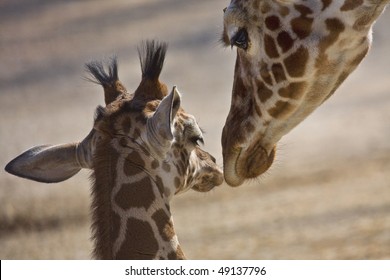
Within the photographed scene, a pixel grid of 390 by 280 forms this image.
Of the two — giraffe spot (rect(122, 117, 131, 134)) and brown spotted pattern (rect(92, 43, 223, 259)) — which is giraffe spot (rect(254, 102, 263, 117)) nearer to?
brown spotted pattern (rect(92, 43, 223, 259))

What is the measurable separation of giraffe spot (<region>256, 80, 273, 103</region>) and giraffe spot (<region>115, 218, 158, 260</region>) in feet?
2.92

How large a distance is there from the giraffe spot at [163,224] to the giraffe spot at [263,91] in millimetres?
787

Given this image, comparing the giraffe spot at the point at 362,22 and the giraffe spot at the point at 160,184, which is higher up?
the giraffe spot at the point at 362,22

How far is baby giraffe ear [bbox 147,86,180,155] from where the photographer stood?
5980 mm

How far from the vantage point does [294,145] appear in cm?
1731

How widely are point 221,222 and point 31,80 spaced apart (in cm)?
716

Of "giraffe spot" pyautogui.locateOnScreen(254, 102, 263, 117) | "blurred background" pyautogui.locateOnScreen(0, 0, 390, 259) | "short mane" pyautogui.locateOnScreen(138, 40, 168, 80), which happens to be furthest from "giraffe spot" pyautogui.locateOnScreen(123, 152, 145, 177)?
"blurred background" pyautogui.locateOnScreen(0, 0, 390, 259)

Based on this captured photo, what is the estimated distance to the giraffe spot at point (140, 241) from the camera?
20.4 feet

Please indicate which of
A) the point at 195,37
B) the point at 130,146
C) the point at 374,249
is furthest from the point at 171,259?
the point at 195,37

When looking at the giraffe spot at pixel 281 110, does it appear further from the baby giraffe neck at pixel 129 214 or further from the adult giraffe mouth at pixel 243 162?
the baby giraffe neck at pixel 129 214

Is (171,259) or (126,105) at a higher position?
(126,105)

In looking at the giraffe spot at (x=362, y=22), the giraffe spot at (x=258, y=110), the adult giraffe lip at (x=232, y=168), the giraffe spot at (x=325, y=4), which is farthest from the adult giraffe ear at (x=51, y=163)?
the giraffe spot at (x=362, y=22)

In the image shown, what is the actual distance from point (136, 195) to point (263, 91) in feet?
2.79
